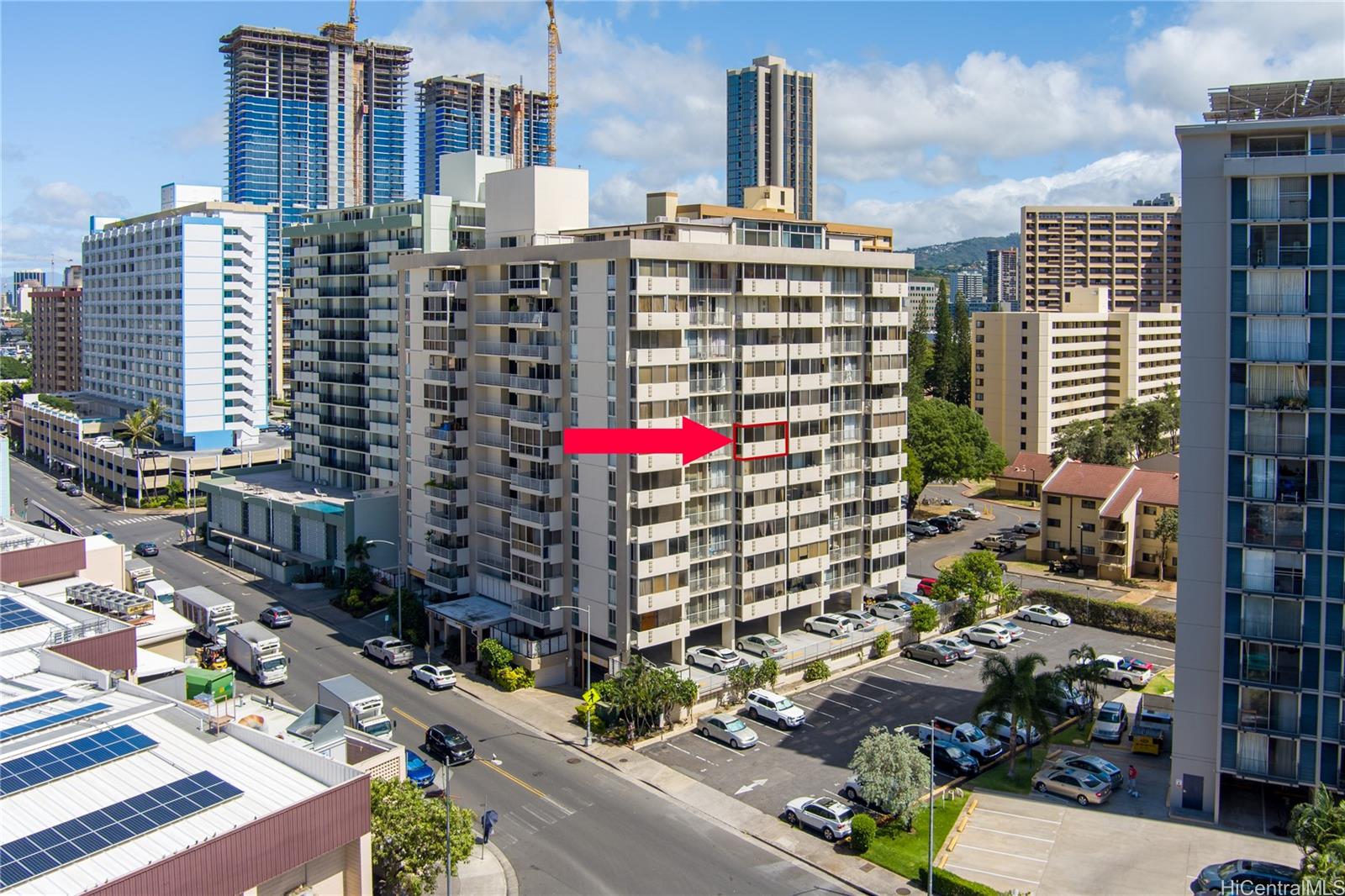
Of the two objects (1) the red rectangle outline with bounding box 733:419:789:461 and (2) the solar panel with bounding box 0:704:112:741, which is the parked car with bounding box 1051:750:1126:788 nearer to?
(1) the red rectangle outline with bounding box 733:419:789:461

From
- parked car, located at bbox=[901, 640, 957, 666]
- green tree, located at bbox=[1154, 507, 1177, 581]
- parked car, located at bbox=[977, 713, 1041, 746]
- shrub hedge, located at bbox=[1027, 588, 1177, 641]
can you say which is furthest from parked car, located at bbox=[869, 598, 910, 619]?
green tree, located at bbox=[1154, 507, 1177, 581]

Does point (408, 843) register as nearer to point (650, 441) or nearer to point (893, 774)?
point (893, 774)

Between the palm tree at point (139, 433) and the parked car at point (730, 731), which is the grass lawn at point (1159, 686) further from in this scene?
the palm tree at point (139, 433)

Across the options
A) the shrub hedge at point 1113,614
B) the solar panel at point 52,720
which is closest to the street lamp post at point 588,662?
Result: the solar panel at point 52,720

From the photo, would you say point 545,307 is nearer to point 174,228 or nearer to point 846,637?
point 846,637

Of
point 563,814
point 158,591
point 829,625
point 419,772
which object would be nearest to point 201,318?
point 158,591
